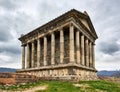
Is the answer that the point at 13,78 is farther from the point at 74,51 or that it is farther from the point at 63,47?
the point at 74,51

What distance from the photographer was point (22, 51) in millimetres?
47438

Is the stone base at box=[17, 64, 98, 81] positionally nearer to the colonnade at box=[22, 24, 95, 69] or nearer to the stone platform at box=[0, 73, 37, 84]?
the colonnade at box=[22, 24, 95, 69]

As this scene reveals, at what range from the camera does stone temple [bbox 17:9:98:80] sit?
98.7ft

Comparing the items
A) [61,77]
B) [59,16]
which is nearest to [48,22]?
[59,16]

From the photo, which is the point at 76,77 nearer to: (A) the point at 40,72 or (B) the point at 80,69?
(B) the point at 80,69

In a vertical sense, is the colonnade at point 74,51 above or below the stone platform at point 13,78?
above

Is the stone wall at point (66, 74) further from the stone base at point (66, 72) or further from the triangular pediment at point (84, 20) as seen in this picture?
the triangular pediment at point (84, 20)

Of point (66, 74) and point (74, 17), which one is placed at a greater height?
point (74, 17)

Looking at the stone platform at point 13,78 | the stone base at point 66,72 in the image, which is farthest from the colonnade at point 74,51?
the stone platform at point 13,78

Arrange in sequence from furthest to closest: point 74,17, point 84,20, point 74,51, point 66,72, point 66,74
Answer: point 84,20 < point 74,51 < point 74,17 < point 66,72 < point 66,74

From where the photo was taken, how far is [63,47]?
3159cm

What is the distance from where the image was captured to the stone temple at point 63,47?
3009 cm

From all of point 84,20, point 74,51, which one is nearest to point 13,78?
point 74,51

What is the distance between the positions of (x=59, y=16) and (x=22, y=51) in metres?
19.1
